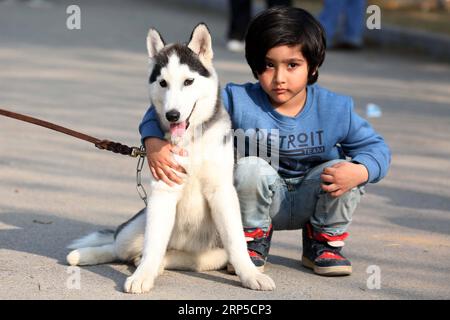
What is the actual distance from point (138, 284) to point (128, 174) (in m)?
2.53

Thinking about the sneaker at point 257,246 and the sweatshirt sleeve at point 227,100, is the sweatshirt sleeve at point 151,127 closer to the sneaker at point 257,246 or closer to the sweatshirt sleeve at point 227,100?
the sweatshirt sleeve at point 227,100

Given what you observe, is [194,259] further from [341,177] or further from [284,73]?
[284,73]

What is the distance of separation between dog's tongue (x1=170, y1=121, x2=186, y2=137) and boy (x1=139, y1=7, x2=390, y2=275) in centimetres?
13

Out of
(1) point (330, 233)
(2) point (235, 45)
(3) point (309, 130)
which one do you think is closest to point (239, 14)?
(2) point (235, 45)

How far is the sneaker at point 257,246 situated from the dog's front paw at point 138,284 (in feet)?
1.62

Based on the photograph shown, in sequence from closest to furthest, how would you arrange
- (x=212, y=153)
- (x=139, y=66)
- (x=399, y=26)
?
(x=212, y=153)
(x=139, y=66)
(x=399, y=26)

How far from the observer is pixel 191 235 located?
4398 millimetres

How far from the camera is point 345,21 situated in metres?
12.3

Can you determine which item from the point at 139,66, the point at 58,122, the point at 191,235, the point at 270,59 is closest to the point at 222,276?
the point at 191,235

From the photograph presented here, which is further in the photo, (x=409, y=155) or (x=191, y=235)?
(x=409, y=155)

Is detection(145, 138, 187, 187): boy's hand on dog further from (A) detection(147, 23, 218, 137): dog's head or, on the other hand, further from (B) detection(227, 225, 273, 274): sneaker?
(B) detection(227, 225, 273, 274): sneaker

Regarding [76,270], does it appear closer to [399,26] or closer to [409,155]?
[409,155]

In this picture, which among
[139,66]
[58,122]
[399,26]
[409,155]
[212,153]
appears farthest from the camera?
[399,26]

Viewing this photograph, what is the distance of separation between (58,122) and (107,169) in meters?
1.47
